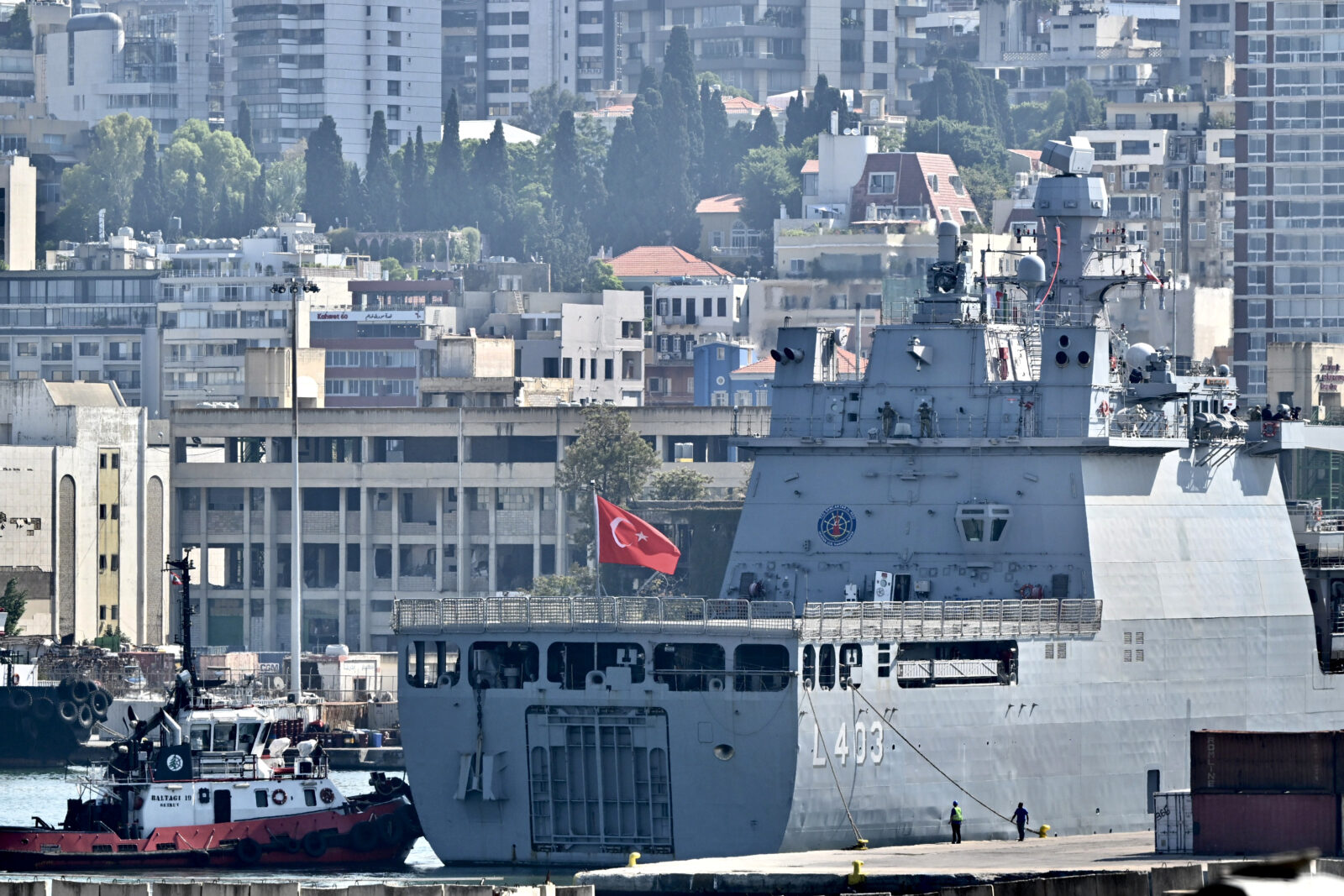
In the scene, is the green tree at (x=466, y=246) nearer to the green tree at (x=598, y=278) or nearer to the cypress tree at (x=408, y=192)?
the cypress tree at (x=408, y=192)

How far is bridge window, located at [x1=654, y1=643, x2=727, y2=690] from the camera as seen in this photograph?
A: 48.4 metres

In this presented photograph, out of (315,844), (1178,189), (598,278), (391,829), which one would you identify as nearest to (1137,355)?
(391,829)

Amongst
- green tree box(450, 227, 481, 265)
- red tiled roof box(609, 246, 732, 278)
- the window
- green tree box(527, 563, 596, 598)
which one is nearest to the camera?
green tree box(527, 563, 596, 598)

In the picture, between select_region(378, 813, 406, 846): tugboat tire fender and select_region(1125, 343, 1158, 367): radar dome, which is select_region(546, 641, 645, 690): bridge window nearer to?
select_region(378, 813, 406, 846): tugboat tire fender

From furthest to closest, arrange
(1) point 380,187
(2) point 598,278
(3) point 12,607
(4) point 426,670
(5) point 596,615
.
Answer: (1) point 380,187, (2) point 598,278, (3) point 12,607, (4) point 426,670, (5) point 596,615

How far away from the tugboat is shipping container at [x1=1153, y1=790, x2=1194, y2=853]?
14921 millimetres

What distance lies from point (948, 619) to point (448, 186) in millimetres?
144635

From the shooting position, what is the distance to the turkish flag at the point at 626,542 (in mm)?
52719

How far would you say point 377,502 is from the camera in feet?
365

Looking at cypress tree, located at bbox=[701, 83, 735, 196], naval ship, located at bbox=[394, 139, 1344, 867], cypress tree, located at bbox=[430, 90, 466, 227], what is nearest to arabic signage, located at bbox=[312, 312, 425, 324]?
cypress tree, located at bbox=[430, 90, 466, 227]

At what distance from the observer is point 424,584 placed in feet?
366

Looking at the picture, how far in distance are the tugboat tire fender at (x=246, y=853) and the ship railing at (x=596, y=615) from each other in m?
5.17

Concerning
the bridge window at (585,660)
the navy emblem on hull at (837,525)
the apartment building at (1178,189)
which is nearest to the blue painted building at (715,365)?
the apartment building at (1178,189)

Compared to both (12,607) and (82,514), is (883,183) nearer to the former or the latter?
(82,514)
